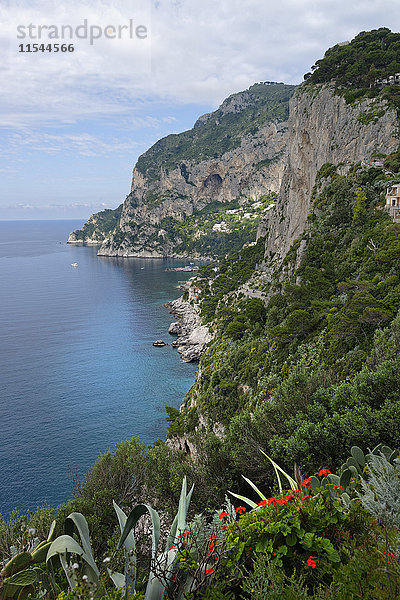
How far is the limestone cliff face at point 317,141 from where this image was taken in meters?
27.5

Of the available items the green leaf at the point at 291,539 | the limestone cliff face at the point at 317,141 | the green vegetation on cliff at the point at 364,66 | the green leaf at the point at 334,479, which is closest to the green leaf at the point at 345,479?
the green leaf at the point at 334,479

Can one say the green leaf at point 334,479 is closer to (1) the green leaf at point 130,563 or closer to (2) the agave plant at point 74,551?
(1) the green leaf at point 130,563

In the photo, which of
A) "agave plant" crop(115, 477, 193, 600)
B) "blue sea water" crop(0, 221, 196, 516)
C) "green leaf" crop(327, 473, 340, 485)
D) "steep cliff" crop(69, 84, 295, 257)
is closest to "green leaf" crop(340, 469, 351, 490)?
"green leaf" crop(327, 473, 340, 485)

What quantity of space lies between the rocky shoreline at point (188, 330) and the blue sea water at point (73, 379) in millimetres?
1461

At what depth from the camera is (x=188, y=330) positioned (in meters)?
53.7

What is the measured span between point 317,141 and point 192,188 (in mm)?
123241

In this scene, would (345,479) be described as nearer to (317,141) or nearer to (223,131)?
(317,141)

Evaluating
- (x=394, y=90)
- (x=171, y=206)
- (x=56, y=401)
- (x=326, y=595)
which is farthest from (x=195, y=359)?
(x=171, y=206)

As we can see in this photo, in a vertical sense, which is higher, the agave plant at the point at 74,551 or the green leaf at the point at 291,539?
the agave plant at the point at 74,551

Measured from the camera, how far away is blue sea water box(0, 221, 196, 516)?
25.0 meters

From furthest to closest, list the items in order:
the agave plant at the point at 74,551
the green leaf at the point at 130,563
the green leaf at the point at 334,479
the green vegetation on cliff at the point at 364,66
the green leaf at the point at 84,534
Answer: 1. the green vegetation on cliff at the point at 364,66
2. the green leaf at the point at 334,479
3. the green leaf at the point at 84,534
4. the green leaf at the point at 130,563
5. the agave plant at the point at 74,551

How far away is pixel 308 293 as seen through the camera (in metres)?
22.4

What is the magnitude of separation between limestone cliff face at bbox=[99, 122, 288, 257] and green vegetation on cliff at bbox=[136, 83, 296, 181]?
15.0 ft

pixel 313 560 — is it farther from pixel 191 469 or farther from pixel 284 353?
pixel 284 353
